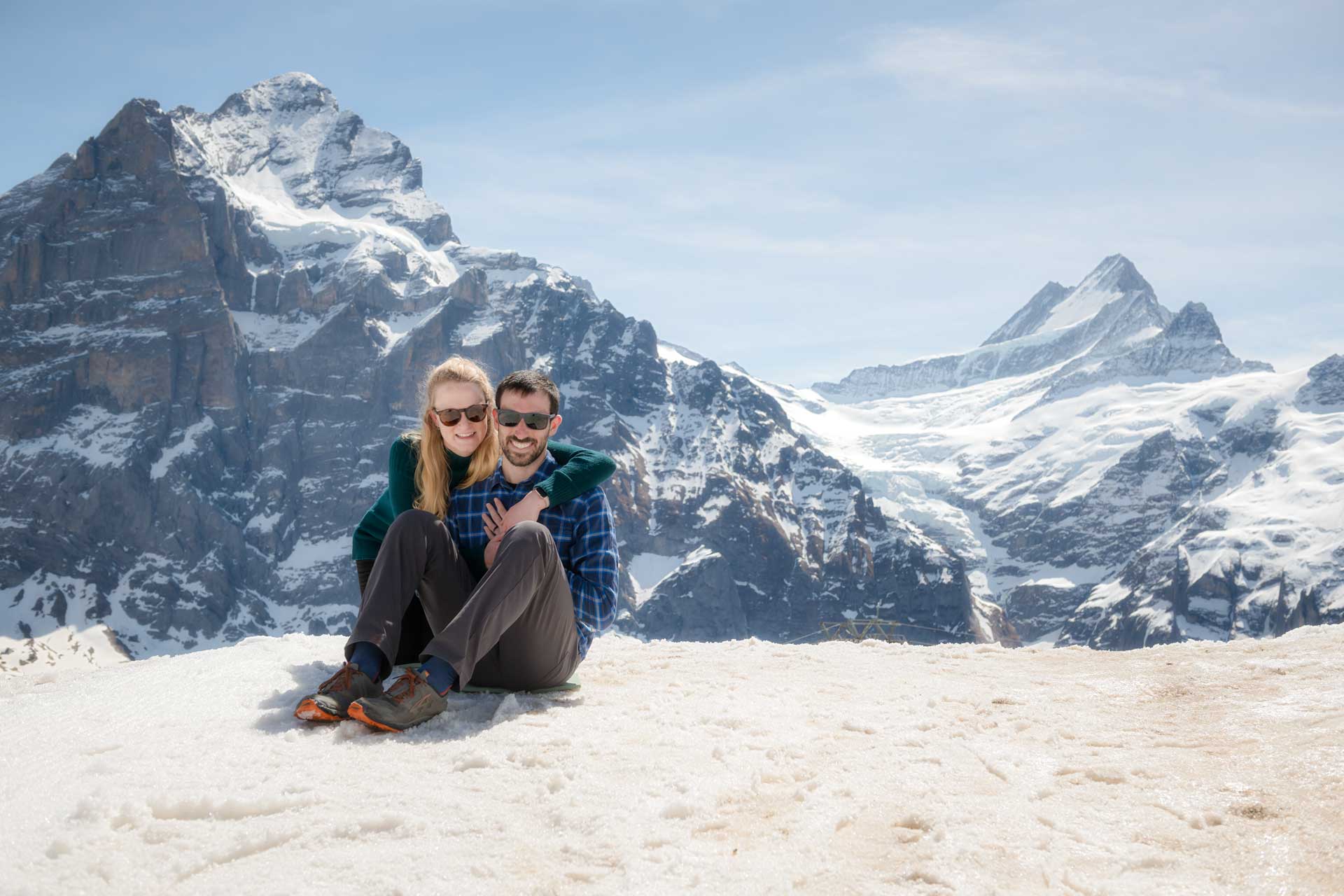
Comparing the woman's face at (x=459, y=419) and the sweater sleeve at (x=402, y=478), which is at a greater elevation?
the woman's face at (x=459, y=419)

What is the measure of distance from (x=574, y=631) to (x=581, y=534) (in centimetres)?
72

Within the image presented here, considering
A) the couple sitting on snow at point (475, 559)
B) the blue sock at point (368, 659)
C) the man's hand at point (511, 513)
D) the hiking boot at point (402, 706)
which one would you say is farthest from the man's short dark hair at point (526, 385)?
the hiking boot at point (402, 706)

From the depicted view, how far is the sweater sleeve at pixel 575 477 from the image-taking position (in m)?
6.66

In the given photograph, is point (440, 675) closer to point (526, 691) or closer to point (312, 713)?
point (312, 713)

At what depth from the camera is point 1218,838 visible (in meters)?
4.12

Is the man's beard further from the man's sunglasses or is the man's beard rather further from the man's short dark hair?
the man's short dark hair

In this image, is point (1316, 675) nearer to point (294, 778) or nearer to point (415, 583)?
point (415, 583)

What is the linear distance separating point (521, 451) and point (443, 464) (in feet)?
1.83

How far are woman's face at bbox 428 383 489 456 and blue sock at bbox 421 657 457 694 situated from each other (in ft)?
5.53

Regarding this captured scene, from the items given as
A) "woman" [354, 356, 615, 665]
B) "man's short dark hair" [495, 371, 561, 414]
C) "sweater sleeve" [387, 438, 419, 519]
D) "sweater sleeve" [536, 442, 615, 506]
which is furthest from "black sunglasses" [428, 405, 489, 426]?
"sweater sleeve" [536, 442, 615, 506]

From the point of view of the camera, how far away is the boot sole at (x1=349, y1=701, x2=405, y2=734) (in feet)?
18.3

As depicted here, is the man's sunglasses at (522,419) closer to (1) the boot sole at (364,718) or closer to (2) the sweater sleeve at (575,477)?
(2) the sweater sleeve at (575,477)

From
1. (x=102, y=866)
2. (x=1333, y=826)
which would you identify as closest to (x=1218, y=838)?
(x=1333, y=826)

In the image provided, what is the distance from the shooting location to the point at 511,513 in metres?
6.39
